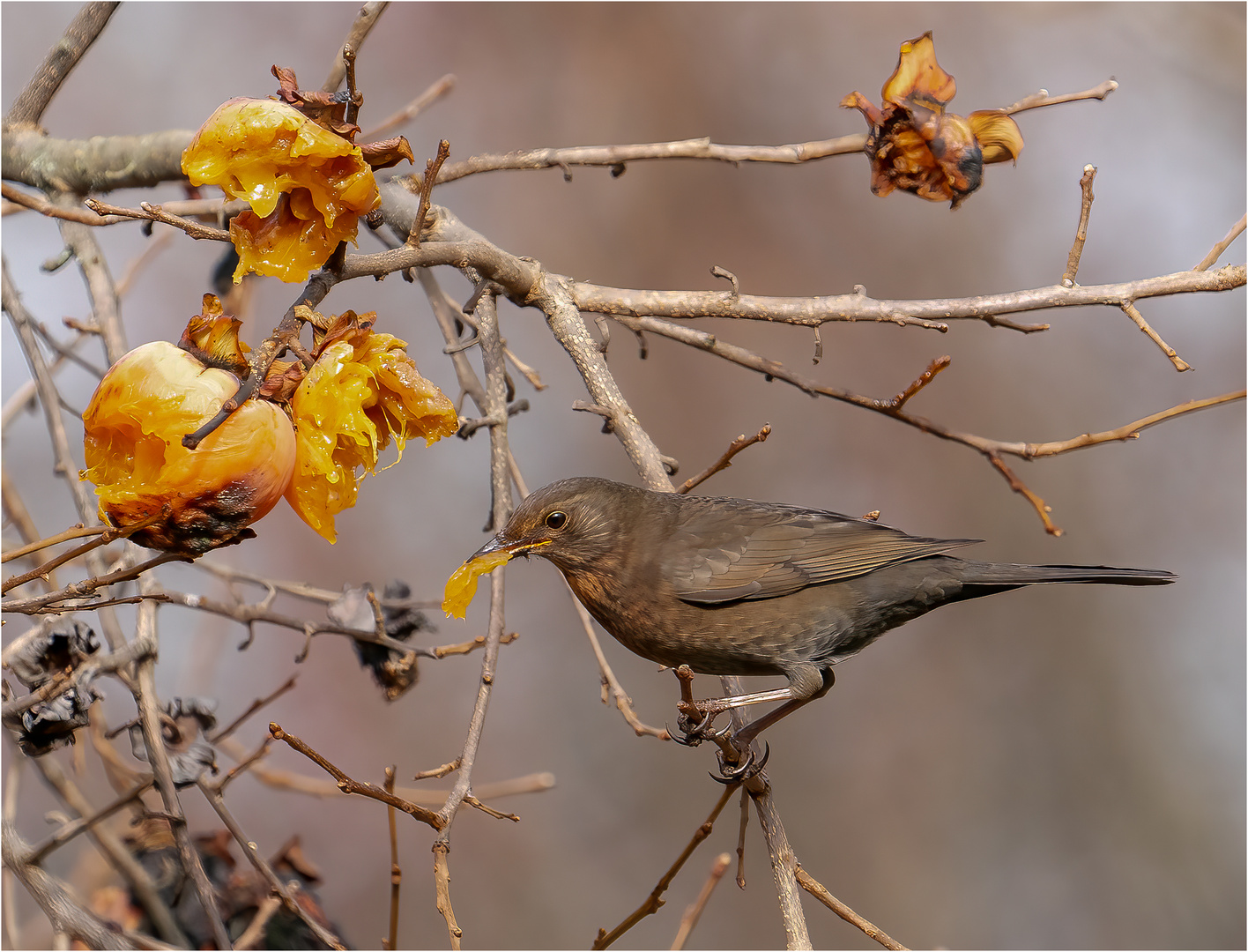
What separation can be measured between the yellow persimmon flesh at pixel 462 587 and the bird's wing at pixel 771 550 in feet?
1.79

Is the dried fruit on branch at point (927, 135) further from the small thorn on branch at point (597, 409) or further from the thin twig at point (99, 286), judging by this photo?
the thin twig at point (99, 286)

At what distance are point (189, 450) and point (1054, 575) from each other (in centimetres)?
193

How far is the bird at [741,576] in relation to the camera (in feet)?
7.63

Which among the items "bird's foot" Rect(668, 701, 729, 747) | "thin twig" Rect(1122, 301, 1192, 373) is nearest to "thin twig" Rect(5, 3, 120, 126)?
"bird's foot" Rect(668, 701, 729, 747)

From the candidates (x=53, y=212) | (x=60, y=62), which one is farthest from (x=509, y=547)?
(x=60, y=62)

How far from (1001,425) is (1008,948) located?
2.73 metres

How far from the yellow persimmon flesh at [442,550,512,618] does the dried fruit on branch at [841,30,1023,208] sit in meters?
1.39

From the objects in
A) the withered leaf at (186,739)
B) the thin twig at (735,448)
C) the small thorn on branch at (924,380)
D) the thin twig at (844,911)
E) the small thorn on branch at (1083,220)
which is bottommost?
the thin twig at (844,911)

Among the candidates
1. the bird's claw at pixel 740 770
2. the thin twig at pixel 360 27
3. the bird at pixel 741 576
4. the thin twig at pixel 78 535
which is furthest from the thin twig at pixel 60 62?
the bird's claw at pixel 740 770

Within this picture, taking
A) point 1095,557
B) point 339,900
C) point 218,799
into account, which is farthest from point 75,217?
point 1095,557

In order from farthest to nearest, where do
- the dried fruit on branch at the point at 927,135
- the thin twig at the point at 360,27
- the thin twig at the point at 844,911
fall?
the dried fruit on branch at the point at 927,135 < the thin twig at the point at 844,911 < the thin twig at the point at 360,27

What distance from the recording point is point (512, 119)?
527 centimetres

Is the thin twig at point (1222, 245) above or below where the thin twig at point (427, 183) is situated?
above

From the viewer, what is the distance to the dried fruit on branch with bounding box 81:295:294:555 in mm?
1366
